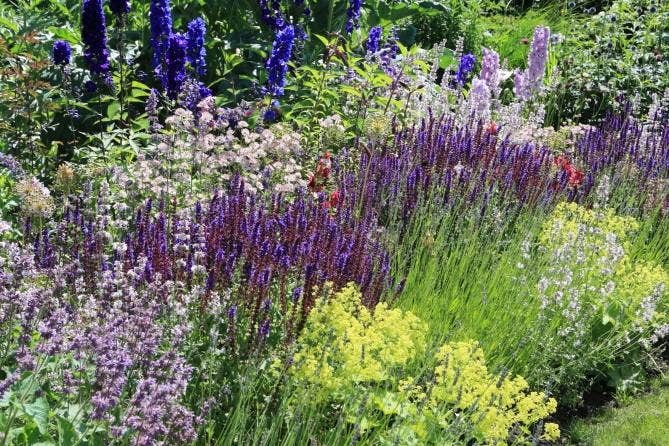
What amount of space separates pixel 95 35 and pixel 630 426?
380 centimetres

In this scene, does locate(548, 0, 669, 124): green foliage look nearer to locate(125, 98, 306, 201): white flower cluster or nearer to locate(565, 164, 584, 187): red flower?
A: locate(565, 164, 584, 187): red flower

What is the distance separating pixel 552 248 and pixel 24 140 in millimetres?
3278

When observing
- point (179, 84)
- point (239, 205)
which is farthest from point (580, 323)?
point (179, 84)

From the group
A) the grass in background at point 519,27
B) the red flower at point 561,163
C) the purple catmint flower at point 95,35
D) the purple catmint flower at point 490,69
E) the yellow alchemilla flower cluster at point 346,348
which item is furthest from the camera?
the grass in background at point 519,27

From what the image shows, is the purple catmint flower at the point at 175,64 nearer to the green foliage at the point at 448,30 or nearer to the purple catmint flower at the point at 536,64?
the purple catmint flower at the point at 536,64

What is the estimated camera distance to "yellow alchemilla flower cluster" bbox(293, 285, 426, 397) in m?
2.92

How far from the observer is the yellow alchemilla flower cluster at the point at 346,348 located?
9.58 feet

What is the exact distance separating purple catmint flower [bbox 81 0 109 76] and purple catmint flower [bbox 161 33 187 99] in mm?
396

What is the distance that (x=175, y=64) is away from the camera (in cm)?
521

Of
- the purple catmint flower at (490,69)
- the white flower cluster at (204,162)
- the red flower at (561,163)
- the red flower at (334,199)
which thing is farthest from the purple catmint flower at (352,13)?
the red flower at (334,199)

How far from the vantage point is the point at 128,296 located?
276 cm

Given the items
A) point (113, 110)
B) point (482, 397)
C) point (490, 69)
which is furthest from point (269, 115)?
point (482, 397)

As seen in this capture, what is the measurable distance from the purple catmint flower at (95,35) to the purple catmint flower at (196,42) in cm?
59

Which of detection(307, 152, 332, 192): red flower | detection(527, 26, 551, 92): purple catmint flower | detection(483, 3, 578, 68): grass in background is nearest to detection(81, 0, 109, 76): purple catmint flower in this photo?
detection(307, 152, 332, 192): red flower
